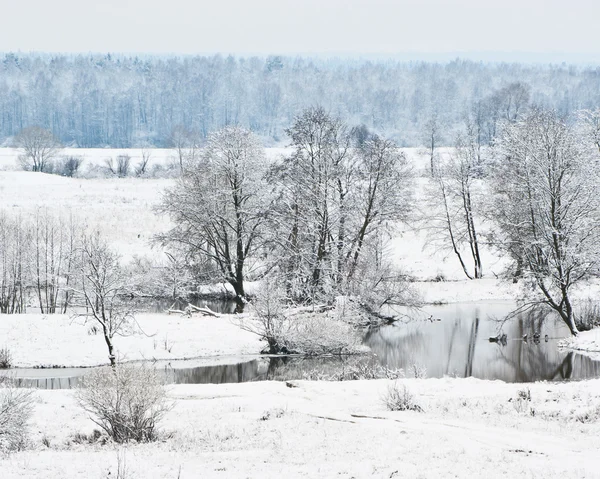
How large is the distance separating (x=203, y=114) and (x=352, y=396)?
6079 inches

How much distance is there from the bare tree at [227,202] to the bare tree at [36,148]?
62198 millimetres

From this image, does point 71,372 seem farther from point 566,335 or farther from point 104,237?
point 104,237

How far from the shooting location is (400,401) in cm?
1658

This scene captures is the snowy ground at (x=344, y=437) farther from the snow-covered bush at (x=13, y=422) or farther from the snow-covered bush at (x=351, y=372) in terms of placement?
the snow-covered bush at (x=351, y=372)

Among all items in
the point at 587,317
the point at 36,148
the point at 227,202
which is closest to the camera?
the point at 587,317

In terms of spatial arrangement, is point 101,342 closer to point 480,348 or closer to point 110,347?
point 110,347

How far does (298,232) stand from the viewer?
3875 centimetres

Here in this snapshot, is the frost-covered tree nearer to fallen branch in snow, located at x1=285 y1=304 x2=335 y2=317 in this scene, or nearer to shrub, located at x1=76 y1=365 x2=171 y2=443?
fallen branch in snow, located at x1=285 y1=304 x2=335 y2=317

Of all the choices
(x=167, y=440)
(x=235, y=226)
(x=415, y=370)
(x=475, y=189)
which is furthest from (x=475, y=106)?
(x=167, y=440)

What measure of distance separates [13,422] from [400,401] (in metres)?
7.57

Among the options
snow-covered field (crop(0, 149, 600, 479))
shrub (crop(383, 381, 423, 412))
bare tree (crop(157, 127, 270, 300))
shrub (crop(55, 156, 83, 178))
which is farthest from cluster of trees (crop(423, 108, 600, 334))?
shrub (crop(55, 156, 83, 178))

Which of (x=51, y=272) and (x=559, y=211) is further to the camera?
(x=51, y=272)

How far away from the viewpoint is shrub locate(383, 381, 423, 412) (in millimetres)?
16500

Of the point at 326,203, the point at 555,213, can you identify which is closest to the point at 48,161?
the point at 326,203
